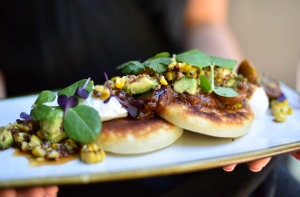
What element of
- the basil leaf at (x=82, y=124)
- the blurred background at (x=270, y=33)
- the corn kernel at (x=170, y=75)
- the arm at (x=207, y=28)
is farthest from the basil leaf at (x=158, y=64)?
the blurred background at (x=270, y=33)

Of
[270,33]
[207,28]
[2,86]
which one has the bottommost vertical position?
[270,33]

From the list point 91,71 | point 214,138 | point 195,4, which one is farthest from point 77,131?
point 195,4

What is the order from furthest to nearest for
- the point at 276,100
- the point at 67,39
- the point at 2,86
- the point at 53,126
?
the point at 67,39 < the point at 2,86 < the point at 276,100 < the point at 53,126

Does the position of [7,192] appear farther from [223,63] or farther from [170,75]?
[223,63]

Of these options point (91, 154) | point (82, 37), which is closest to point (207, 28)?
point (82, 37)

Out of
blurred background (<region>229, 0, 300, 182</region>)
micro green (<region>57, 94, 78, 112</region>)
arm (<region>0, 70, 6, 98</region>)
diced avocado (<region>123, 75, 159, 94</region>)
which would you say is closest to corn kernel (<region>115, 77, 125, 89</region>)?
diced avocado (<region>123, 75, 159, 94</region>)

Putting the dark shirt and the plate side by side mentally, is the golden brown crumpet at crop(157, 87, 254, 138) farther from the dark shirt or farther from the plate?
the dark shirt
